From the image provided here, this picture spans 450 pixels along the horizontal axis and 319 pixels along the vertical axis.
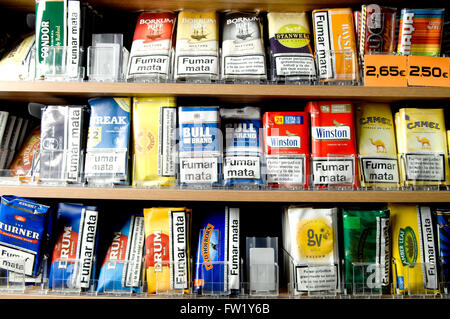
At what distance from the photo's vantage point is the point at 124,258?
4.50 ft

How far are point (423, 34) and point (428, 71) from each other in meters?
0.16

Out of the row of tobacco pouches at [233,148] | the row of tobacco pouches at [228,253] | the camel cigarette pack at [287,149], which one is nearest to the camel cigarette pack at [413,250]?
the row of tobacco pouches at [228,253]

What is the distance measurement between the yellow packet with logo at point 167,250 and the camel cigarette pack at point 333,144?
542 mm

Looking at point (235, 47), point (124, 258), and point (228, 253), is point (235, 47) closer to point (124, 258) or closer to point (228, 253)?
point (228, 253)

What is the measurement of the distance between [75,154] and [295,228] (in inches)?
35.5

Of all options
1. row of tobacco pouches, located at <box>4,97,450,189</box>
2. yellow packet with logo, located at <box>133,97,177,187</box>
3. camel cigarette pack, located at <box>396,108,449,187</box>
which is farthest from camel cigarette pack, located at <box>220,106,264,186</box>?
camel cigarette pack, located at <box>396,108,449,187</box>

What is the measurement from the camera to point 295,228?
1342mm

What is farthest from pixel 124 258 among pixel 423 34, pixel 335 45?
pixel 423 34

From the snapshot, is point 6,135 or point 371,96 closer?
point 371,96

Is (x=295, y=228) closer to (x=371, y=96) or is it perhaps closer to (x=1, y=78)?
(x=371, y=96)

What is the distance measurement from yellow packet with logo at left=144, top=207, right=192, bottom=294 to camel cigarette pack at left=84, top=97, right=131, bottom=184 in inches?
8.1

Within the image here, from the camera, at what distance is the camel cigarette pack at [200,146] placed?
1.33 metres

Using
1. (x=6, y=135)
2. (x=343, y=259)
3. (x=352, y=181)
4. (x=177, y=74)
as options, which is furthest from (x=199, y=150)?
(x=6, y=135)

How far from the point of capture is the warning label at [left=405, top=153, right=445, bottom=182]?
1332 mm
